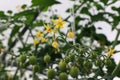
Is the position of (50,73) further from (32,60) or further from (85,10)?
(85,10)

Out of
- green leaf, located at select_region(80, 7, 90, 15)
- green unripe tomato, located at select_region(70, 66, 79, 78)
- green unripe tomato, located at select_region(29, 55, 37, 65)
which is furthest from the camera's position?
green leaf, located at select_region(80, 7, 90, 15)

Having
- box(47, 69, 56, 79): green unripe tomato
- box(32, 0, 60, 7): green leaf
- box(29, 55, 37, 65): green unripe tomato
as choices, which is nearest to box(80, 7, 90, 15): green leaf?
box(32, 0, 60, 7): green leaf

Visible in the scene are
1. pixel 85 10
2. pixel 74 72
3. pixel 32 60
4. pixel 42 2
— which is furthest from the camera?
pixel 85 10

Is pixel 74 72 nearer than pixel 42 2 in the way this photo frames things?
Yes

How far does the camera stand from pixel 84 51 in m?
1.44

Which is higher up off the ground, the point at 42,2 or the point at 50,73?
the point at 42,2

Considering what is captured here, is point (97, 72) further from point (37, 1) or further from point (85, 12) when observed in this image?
point (85, 12)

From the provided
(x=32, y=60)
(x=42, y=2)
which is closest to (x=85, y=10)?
(x=42, y=2)

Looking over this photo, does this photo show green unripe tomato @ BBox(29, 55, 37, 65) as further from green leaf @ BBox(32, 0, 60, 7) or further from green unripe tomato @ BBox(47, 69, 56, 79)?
green leaf @ BBox(32, 0, 60, 7)

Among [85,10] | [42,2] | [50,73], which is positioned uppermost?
[42,2]

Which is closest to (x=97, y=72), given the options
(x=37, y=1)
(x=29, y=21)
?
(x=37, y=1)

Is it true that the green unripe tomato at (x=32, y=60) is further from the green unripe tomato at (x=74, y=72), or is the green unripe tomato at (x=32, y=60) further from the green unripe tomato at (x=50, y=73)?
the green unripe tomato at (x=74, y=72)

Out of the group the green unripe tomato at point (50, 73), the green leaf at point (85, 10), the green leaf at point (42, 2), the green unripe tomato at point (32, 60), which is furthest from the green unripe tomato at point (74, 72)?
the green leaf at point (85, 10)

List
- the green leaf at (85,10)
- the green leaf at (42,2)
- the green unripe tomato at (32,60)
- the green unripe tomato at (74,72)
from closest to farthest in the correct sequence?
the green unripe tomato at (74,72) → the green unripe tomato at (32,60) → the green leaf at (42,2) → the green leaf at (85,10)
